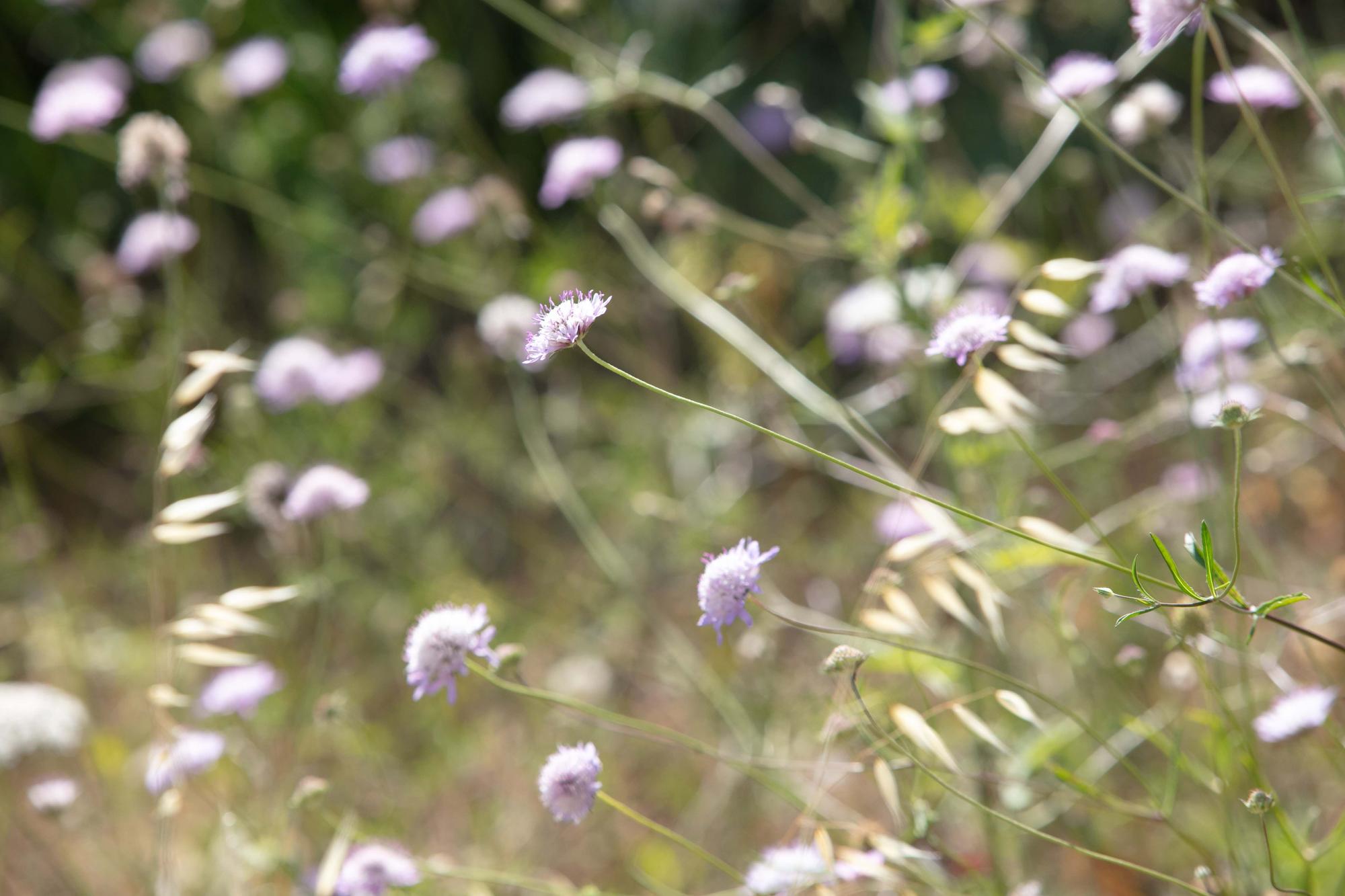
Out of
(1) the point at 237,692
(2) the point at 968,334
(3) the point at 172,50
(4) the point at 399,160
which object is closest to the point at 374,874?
(1) the point at 237,692

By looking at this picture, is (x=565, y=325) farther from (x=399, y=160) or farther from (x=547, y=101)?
(x=399, y=160)

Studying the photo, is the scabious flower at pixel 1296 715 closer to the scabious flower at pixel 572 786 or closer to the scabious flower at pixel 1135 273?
the scabious flower at pixel 1135 273

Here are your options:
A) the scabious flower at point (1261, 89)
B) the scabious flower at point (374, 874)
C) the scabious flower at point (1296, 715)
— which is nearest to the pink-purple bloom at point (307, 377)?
the scabious flower at point (374, 874)

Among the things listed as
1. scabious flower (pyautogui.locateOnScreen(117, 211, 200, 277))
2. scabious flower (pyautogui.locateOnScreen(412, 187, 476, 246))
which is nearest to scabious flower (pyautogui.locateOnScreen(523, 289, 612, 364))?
scabious flower (pyautogui.locateOnScreen(412, 187, 476, 246))

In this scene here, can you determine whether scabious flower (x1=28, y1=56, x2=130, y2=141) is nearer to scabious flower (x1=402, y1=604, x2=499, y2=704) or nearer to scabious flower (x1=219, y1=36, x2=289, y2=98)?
scabious flower (x1=219, y1=36, x2=289, y2=98)

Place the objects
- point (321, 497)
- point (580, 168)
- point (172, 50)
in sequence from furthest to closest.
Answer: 1. point (172, 50)
2. point (580, 168)
3. point (321, 497)

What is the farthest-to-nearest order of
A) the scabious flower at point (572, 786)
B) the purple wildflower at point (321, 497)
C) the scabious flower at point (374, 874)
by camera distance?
the purple wildflower at point (321, 497) < the scabious flower at point (374, 874) < the scabious flower at point (572, 786)
